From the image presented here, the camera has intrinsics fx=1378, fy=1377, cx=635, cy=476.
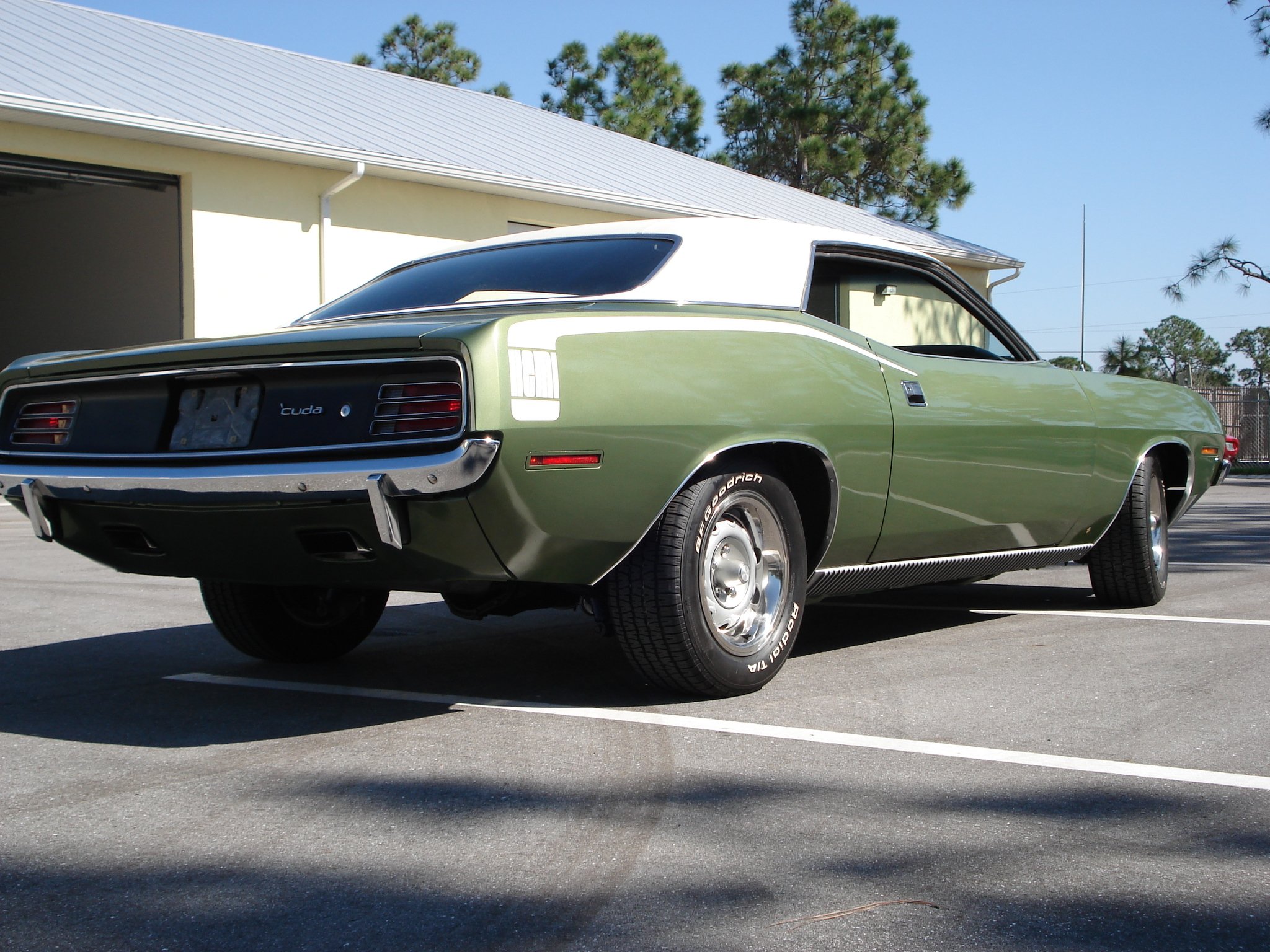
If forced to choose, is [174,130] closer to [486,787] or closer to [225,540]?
[225,540]

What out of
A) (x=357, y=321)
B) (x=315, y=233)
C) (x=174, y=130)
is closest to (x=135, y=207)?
(x=315, y=233)

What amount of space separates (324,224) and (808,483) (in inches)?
503

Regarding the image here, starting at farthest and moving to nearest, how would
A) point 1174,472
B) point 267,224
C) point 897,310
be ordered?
1. point 267,224
2. point 1174,472
3. point 897,310

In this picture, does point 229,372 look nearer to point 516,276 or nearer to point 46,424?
point 46,424

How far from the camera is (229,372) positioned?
3.66 m

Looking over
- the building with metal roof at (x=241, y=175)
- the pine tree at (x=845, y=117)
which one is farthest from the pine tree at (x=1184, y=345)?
the building with metal roof at (x=241, y=175)

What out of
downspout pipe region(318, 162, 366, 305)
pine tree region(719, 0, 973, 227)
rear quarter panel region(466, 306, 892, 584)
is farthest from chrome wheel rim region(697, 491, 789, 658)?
pine tree region(719, 0, 973, 227)

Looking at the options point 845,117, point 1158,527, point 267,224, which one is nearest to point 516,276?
point 1158,527

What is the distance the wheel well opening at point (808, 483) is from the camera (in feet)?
13.9

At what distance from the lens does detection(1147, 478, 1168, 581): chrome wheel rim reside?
621 cm

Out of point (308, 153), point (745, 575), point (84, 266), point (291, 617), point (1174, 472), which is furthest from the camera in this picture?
point (84, 266)

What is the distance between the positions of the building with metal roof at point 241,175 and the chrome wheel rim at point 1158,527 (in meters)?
10.8

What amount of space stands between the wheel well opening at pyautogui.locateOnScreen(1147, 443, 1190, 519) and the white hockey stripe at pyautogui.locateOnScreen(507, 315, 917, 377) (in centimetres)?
260

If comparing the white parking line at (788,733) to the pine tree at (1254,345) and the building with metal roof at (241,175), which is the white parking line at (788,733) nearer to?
the building with metal roof at (241,175)
